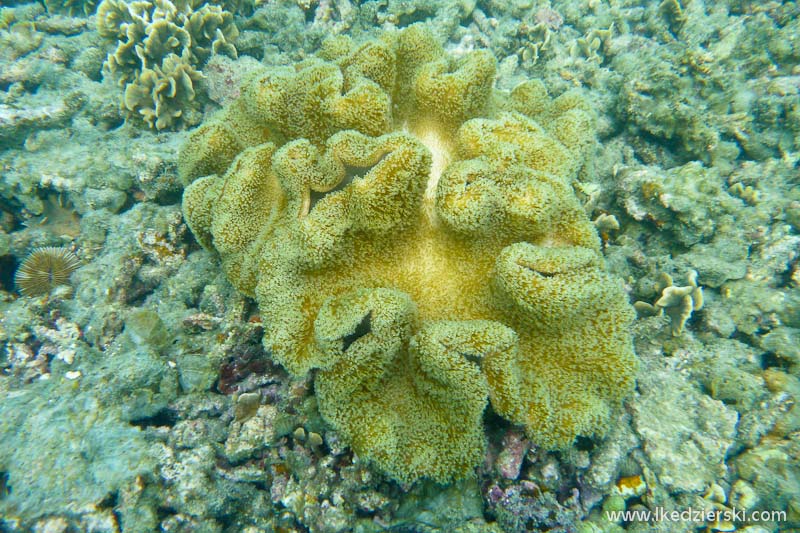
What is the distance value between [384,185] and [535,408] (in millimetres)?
1916

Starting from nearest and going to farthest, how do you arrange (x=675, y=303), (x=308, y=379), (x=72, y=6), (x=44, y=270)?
(x=308, y=379) < (x=675, y=303) < (x=44, y=270) < (x=72, y=6)

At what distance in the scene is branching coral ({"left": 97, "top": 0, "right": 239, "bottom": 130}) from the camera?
18.7 feet

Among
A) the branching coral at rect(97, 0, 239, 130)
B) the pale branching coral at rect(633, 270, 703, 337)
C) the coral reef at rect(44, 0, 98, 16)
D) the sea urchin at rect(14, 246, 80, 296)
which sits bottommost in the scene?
the sea urchin at rect(14, 246, 80, 296)

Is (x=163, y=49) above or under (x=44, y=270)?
above

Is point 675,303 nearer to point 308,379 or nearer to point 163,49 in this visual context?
point 308,379

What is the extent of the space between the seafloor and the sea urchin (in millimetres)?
98

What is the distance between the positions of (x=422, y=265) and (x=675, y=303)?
2746 mm

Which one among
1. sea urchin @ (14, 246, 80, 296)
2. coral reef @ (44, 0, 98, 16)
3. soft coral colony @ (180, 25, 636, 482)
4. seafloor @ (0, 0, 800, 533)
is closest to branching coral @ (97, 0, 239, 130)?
seafloor @ (0, 0, 800, 533)

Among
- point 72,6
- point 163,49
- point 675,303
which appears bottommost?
point 675,303

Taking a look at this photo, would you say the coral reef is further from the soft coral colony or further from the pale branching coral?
the pale branching coral

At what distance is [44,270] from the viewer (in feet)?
15.5

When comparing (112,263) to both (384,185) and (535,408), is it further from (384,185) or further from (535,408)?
(535,408)

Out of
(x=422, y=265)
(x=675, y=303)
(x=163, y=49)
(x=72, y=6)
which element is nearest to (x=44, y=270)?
(x=163, y=49)

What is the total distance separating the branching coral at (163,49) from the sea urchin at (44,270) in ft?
7.41
